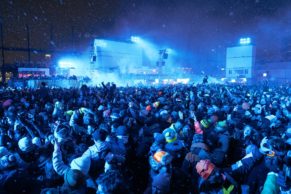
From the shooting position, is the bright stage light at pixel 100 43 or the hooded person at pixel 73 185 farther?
the bright stage light at pixel 100 43

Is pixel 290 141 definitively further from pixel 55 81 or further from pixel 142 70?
pixel 142 70

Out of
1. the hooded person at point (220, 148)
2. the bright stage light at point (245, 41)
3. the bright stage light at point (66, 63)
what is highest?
the bright stage light at point (245, 41)

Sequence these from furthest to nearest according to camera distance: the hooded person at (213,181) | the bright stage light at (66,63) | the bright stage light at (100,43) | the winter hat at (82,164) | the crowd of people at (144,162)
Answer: the bright stage light at (100,43) < the bright stage light at (66,63) < the winter hat at (82,164) < the hooded person at (213,181) < the crowd of people at (144,162)

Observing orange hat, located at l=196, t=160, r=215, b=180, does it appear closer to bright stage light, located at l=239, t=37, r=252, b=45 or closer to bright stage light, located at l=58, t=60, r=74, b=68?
bright stage light, located at l=58, t=60, r=74, b=68

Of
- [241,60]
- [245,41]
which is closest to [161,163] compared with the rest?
[241,60]

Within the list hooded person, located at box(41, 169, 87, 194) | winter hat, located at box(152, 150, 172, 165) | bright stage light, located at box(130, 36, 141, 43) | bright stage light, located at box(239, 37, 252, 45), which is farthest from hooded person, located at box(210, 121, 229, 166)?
bright stage light, located at box(130, 36, 141, 43)

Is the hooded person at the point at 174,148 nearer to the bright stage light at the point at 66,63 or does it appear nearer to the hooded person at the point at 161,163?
the hooded person at the point at 161,163

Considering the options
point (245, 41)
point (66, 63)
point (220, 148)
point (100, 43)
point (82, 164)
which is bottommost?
point (220, 148)

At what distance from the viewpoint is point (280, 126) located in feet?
23.6

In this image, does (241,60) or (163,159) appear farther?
(241,60)

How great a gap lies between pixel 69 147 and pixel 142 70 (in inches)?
1959

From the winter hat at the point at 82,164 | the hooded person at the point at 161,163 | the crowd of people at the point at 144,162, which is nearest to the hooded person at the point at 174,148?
the crowd of people at the point at 144,162

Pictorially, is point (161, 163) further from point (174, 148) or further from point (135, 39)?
point (135, 39)

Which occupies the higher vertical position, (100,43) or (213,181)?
(100,43)
